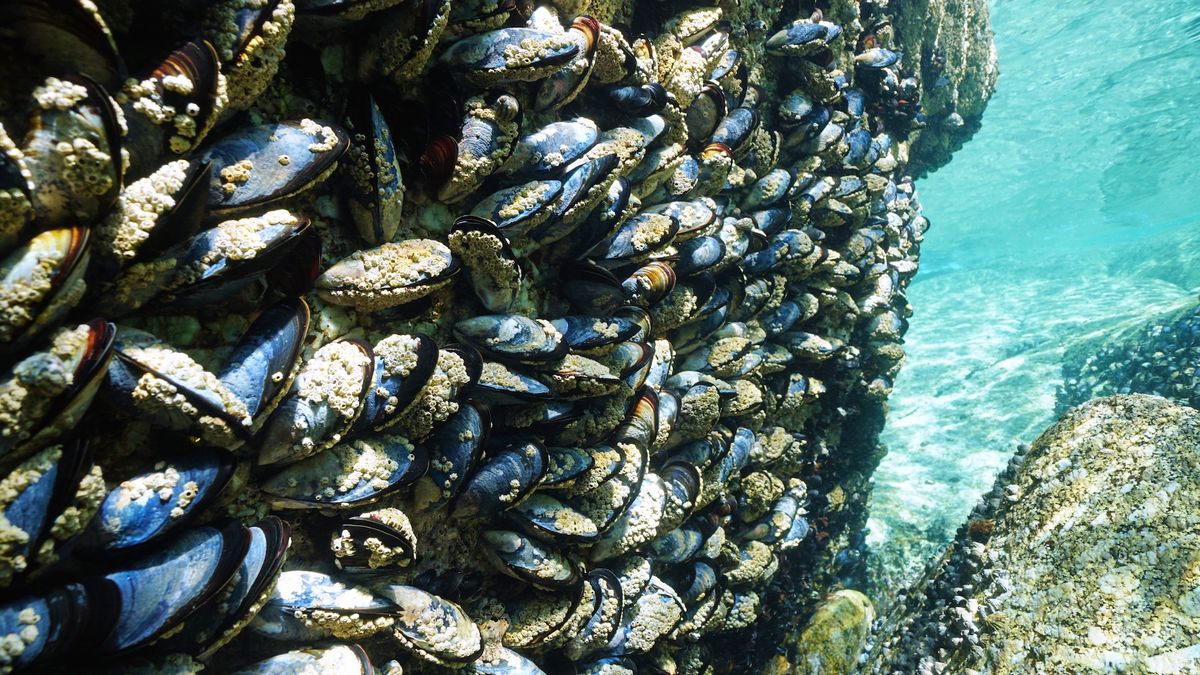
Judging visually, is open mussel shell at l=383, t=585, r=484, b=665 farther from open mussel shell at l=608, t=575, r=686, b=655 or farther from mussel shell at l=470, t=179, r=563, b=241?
mussel shell at l=470, t=179, r=563, b=241

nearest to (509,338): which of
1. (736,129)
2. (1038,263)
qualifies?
(736,129)

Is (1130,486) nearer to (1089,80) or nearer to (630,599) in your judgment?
(630,599)

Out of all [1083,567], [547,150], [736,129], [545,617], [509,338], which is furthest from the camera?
[736,129]

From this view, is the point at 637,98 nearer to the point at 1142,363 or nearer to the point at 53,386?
the point at 53,386

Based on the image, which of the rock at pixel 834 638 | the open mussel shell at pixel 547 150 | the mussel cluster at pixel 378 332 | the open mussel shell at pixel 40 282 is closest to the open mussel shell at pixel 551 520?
the mussel cluster at pixel 378 332

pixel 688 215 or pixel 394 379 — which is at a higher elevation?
pixel 688 215

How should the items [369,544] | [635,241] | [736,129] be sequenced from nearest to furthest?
[369,544] → [635,241] → [736,129]

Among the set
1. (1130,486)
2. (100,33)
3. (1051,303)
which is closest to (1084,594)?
(1130,486)
